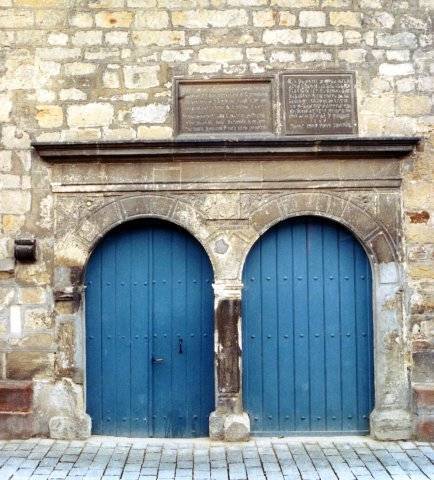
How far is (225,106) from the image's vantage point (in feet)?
18.2

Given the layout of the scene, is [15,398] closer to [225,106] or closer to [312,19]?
[225,106]

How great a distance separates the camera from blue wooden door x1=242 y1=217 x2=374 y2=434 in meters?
5.59

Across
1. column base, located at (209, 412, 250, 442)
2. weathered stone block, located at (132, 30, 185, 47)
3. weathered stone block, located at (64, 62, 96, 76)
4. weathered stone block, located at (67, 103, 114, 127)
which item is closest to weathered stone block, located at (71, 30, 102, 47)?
weathered stone block, located at (64, 62, 96, 76)

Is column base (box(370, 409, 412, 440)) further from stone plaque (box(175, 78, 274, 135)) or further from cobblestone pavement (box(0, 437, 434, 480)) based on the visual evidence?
stone plaque (box(175, 78, 274, 135))

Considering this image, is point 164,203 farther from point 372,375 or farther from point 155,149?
point 372,375

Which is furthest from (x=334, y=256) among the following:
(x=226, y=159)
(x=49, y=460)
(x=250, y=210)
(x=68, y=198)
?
(x=49, y=460)

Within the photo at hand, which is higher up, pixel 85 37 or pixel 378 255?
pixel 85 37


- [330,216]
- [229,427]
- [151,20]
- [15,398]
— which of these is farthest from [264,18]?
[15,398]

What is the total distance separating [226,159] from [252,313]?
1.39 metres

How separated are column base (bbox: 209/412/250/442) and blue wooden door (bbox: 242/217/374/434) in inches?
8.6

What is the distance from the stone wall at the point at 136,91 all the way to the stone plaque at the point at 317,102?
0.29 feet

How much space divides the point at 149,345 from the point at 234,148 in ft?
6.24

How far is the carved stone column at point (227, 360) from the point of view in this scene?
17.6ft

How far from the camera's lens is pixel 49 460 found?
193 inches
